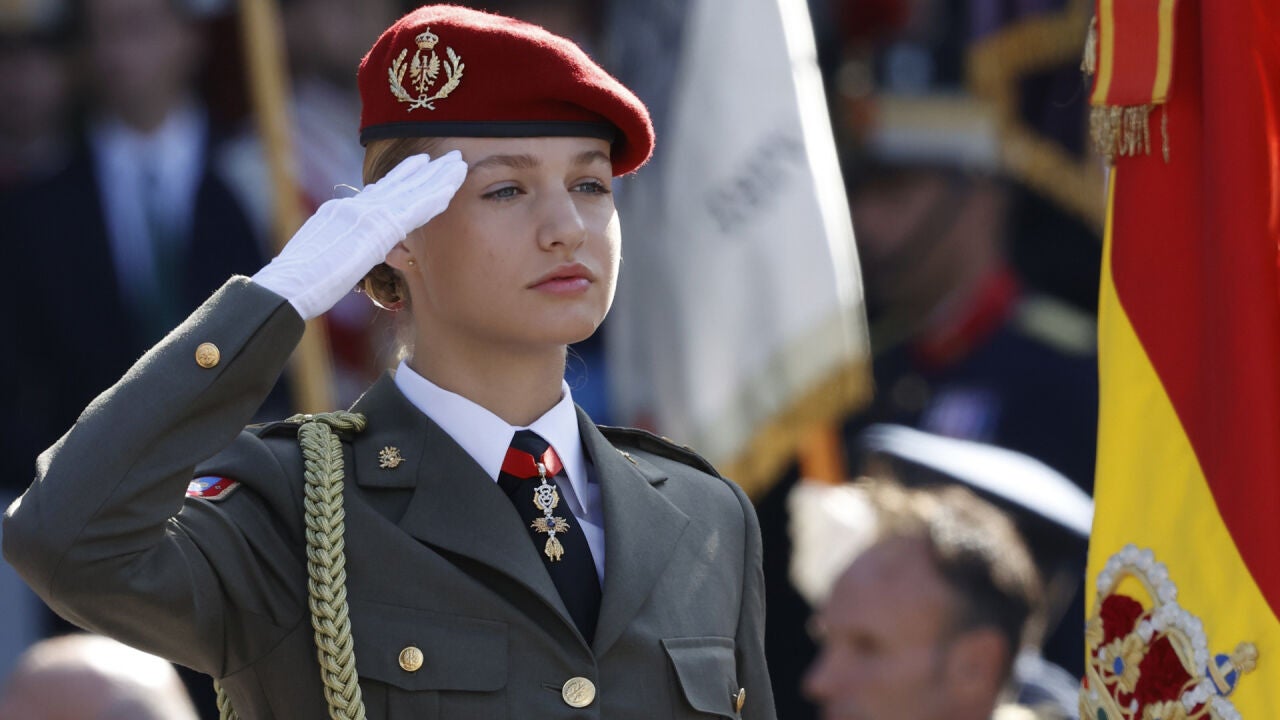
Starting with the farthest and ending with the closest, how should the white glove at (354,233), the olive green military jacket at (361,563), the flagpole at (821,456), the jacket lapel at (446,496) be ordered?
the flagpole at (821,456) < the jacket lapel at (446,496) < the white glove at (354,233) < the olive green military jacket at (361,563)

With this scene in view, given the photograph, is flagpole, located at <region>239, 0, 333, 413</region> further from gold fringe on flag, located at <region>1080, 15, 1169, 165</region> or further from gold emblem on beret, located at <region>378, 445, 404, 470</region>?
gold fringe on flag, located at <region>1080, 15, 1169, 165</region>

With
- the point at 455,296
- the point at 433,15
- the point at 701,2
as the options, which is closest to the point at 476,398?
the point at 455,296

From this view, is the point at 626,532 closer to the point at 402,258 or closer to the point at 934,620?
the point at 402,258

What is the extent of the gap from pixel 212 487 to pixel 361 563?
9.1 inches

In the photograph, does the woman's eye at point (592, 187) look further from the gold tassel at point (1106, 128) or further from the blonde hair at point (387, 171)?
the gold tassel at point (1106, 128)

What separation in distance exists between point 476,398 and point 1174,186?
1.17m

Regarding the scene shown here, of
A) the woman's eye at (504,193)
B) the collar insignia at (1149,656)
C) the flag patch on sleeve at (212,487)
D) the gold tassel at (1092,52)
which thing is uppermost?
the gold tassel at (1092,52)

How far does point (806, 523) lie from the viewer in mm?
5332

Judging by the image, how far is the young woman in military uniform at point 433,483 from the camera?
264 centimetres

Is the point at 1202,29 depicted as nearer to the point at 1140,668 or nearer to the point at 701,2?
the point at 1140,668

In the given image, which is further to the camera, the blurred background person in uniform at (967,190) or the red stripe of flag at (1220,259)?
the blurred background person in uniform at (967,190)

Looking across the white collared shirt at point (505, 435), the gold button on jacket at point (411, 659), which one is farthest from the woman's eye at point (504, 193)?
the gold button on jacket at point (411, 659)

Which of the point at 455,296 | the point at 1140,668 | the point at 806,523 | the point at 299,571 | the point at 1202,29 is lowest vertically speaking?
the point at 806,523

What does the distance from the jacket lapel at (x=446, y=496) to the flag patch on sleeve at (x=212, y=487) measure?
0.67 ft
